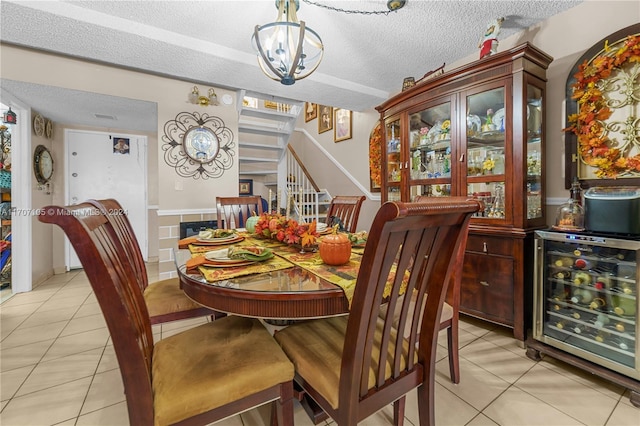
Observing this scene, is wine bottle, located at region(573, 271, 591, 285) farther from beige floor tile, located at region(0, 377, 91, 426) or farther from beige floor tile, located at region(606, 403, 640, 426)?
beige floor tile, located at region(0, 377, 91, 426)

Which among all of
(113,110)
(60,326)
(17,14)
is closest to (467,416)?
(60,326)

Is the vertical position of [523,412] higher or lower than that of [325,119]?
lower

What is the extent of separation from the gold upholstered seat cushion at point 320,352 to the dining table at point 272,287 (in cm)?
17

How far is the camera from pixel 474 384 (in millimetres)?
1555

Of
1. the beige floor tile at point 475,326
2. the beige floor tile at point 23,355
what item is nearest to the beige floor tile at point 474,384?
the beige floor tile at point 475,326

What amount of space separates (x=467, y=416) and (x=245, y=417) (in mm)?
1061

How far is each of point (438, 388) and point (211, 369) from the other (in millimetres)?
1262

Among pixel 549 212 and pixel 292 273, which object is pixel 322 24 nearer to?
pixel 292 273

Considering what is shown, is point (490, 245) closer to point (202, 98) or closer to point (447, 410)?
point (447, 410)

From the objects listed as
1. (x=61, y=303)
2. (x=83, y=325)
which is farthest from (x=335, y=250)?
(x=61, y=303)

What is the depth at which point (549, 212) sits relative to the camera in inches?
83.4

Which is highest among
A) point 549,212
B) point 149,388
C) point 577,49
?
point 577,49

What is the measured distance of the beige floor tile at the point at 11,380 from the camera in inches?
59.3

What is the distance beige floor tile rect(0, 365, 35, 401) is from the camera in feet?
4.94
